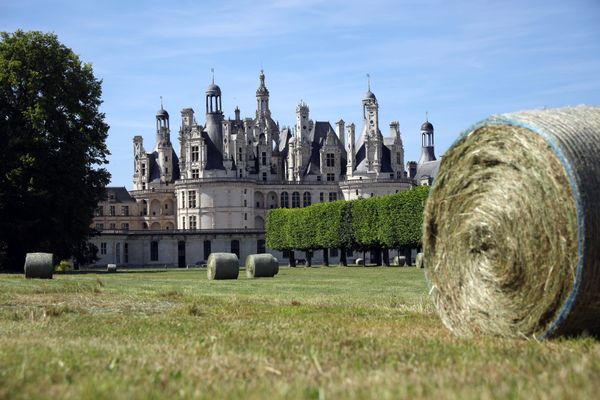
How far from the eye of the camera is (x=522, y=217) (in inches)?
420

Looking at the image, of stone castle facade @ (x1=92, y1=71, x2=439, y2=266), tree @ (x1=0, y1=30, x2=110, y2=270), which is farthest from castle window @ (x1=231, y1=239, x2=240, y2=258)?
tree @ (x1=0, y1=30, x2=110, y2=270)

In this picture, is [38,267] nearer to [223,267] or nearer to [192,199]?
[223,267]

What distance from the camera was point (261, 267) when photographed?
43188 millimetres

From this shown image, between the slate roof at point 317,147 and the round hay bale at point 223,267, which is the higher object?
the slate roof at point 317,147

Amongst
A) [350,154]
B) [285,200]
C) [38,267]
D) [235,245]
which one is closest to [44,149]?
[38,267]

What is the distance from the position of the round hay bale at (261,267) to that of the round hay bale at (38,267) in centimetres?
941

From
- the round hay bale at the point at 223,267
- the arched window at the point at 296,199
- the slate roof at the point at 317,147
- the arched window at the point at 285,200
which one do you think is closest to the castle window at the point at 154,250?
the arched window at the point at 285,200

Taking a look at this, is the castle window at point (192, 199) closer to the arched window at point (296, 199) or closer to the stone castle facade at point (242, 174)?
the stone castle facade at point (242, 174)

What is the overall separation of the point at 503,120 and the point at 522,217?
1209 millimetres

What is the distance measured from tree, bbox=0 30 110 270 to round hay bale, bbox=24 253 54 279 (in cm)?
1577

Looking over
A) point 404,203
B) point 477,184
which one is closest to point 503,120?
point 477,184

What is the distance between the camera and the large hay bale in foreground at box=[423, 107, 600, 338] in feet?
31.7

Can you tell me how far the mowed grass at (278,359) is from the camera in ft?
23.9

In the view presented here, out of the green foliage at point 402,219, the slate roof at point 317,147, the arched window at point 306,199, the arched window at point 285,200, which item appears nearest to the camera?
the green foliage at point 402,219
